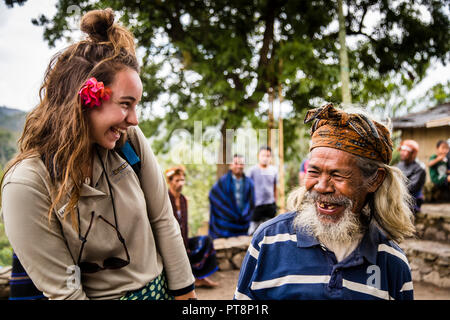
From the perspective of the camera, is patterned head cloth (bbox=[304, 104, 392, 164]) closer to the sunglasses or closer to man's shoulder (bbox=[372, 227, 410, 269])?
man's shoulder (bbox=[372, 227, 410, 269])

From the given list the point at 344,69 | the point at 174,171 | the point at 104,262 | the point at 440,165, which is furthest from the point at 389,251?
the point at 440,165

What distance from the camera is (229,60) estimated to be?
7141 millimetres

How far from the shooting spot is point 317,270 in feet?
4.62

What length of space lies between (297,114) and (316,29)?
1922 mm

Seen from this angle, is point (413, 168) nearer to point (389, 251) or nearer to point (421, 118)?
point (389, 251)

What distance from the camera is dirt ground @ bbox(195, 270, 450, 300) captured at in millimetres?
4990

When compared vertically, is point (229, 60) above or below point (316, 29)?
below

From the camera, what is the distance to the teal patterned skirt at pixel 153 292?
142 cm

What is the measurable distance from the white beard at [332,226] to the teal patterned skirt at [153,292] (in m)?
0.68

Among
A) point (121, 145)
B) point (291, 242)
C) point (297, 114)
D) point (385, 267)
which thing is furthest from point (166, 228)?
point (297, 114)

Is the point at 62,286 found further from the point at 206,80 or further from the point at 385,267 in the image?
the point at 206,80

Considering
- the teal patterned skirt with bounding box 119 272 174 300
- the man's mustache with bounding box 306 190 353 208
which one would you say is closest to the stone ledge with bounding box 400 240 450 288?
the man's mustache with bounding box 306 190 353 208

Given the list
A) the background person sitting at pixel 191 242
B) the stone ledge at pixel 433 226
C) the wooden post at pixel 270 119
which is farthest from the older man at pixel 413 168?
the background person sitting at pixel 191 242

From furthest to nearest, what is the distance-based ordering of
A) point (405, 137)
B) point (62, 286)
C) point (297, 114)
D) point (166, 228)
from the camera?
point (405, 137) → point (297, 114) → point (166, 228) → point (62, 286)
